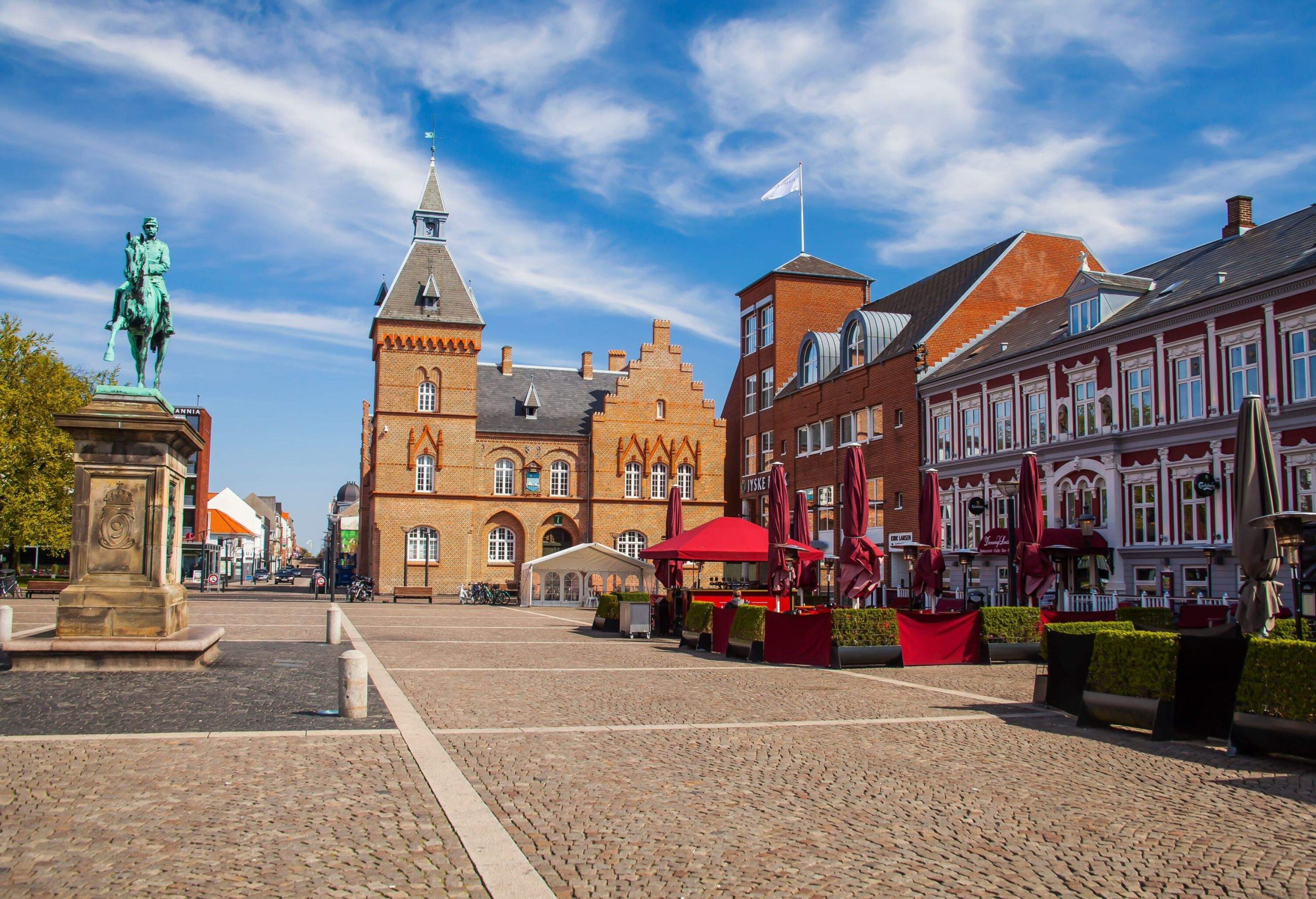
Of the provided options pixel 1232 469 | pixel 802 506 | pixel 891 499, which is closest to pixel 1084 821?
pixel 802 506

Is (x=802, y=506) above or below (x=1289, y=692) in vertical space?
above

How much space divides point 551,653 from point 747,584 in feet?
95.8

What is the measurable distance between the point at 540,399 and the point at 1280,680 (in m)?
54.4

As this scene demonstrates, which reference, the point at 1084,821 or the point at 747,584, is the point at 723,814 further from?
the point at 747,584

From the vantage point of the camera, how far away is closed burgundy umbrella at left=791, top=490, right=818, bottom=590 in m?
25.7

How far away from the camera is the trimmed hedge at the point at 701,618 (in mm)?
21938

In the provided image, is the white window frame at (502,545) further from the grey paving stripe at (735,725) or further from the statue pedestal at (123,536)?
the grey paving stripe at (735,725)

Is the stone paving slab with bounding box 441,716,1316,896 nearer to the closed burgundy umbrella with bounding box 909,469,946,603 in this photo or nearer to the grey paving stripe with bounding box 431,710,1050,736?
the grey paving stripe with bounding box 431,710,1050,736

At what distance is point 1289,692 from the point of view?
375 inches

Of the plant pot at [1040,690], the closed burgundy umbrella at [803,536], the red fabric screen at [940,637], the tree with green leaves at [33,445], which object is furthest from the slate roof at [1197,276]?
the tree with green leaves at [33,445]

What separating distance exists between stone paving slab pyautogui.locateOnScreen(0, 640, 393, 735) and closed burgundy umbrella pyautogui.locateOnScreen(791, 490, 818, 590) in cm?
1295

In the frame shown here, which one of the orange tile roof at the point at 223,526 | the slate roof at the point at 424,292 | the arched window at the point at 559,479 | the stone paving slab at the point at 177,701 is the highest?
the slate roof at the point at 424,292

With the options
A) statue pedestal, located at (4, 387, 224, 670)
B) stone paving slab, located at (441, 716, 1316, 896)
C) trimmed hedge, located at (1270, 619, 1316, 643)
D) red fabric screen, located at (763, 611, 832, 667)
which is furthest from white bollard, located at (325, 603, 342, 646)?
trimmed hedge, located at (1270, 619, 1316, 643)

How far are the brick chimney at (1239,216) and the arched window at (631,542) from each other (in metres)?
35.0
